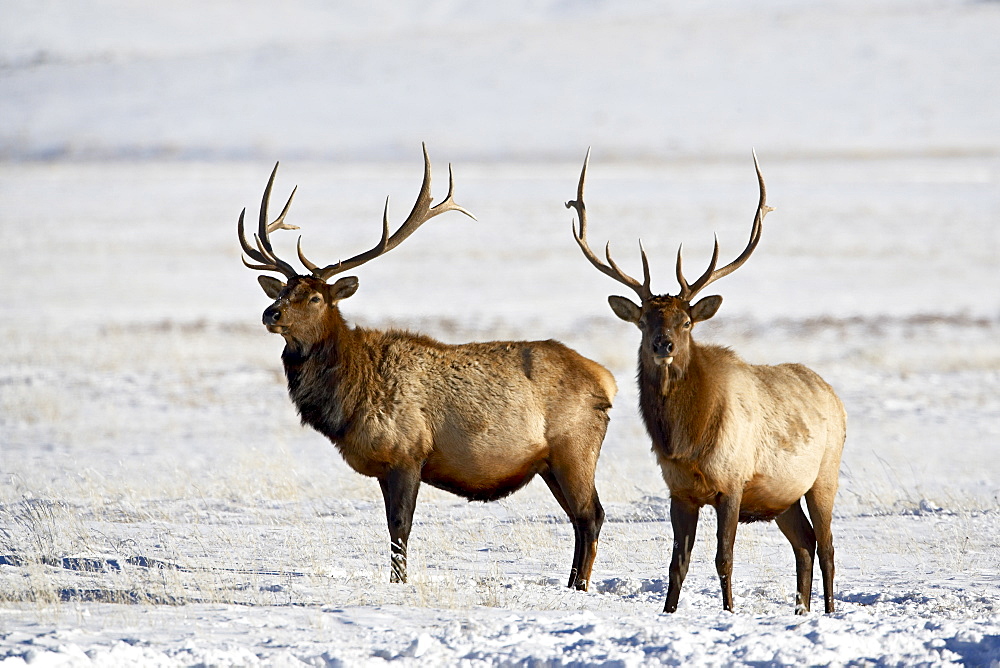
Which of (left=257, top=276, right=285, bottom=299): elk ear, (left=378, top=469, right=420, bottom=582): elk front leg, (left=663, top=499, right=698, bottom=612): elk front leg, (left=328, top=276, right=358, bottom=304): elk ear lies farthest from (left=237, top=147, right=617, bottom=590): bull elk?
(left=663, top=499, right=698, bottom=612): elk front leg

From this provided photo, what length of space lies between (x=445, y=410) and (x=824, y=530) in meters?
2.54

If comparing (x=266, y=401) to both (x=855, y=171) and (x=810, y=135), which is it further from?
(x=810, y=135)

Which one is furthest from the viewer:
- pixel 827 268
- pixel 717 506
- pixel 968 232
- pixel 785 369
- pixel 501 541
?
pixel 968 232

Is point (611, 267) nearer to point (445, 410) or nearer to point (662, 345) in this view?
point (662, 345)

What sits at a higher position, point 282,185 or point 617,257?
point 282,185

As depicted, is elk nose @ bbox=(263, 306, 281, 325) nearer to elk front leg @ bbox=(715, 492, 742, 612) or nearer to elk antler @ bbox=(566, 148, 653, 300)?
elk antler @ bbox=(566, 148, 653, 300)

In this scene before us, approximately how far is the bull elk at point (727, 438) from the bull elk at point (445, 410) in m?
0.90

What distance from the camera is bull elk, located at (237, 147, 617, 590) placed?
8.49 meters

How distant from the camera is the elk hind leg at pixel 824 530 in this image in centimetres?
801

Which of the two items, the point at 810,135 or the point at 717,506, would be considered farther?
the point at 810,135

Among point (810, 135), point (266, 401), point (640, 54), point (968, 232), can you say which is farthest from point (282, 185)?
point (640, 54)

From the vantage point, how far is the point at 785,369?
8.43 meters

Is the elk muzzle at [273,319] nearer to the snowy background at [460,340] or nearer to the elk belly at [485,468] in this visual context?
the elk belly at [485,468]

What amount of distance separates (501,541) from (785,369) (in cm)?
266
